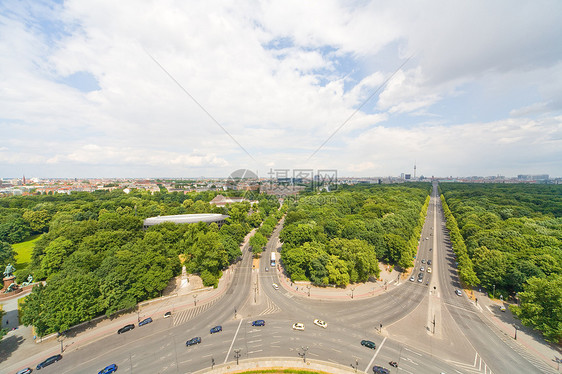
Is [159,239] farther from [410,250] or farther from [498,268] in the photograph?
[498,268]

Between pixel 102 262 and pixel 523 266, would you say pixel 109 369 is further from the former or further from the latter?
pixel 523 266

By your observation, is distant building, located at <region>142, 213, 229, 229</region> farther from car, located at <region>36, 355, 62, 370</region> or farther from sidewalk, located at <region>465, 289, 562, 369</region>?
sidewalk, located at <region>465, 289, 562, 369</region>

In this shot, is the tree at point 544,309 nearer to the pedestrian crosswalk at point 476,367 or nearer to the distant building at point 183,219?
the pedestrian crosswalk at point 476,367

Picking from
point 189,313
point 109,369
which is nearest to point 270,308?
point 189,313

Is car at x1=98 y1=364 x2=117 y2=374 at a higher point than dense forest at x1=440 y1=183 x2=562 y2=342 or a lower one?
lower

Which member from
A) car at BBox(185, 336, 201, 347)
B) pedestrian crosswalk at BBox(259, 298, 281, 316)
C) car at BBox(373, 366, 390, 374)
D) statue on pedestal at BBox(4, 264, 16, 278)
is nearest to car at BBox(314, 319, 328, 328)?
pedestrian crosswalk at BBox(259, 298, 281, 316)
